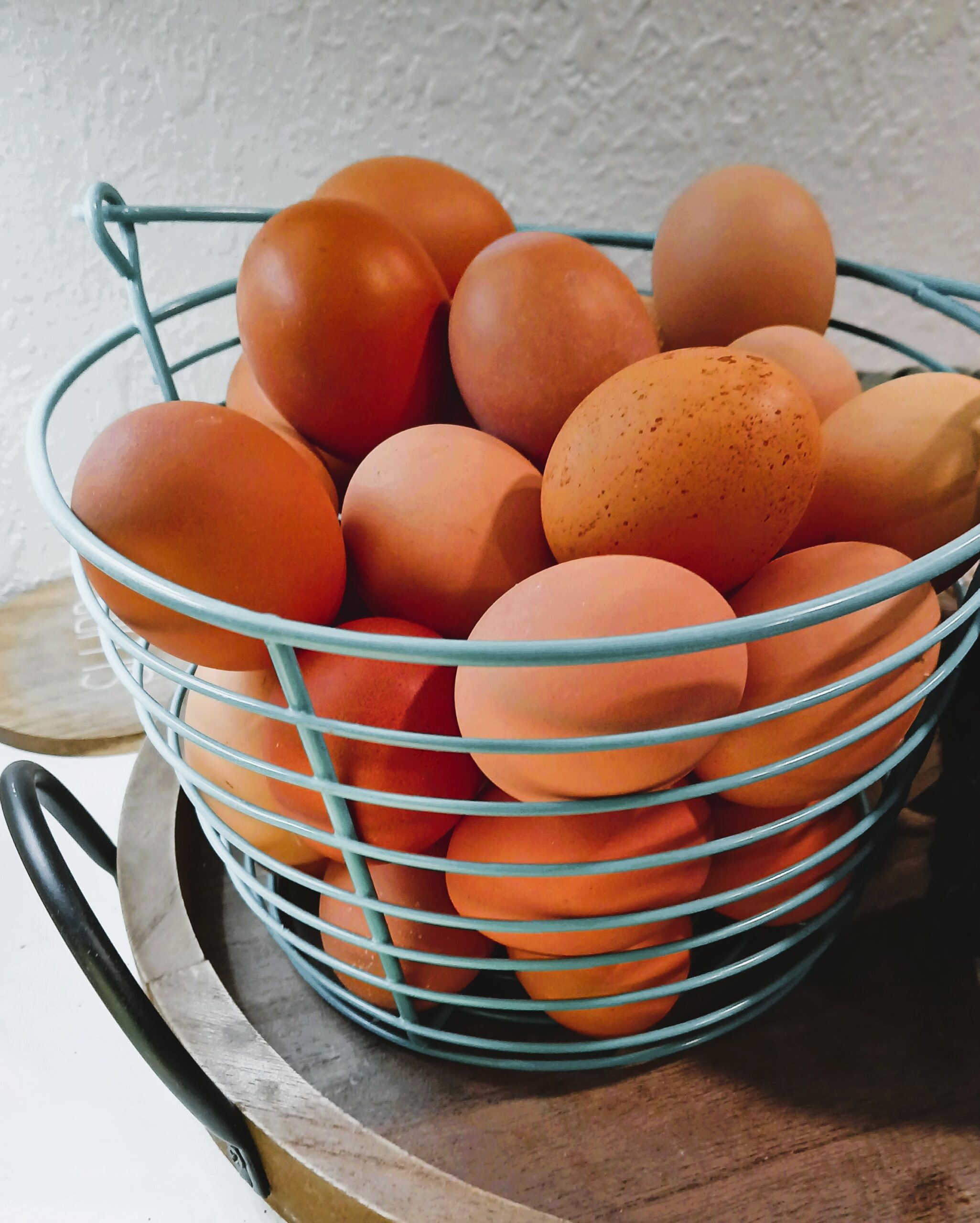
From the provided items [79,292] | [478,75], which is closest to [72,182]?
[79,292]

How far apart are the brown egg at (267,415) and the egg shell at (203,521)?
0.10 feet

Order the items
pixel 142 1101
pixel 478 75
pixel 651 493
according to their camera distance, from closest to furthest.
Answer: pixel 651 493 → pixel 142 1101 → pixel 478 75

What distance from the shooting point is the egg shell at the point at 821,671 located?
0.76 feet

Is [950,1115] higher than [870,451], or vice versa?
[870,451]

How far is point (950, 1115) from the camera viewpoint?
0.27 metres

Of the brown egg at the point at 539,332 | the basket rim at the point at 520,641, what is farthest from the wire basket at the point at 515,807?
the brown egg at the point at 539,332

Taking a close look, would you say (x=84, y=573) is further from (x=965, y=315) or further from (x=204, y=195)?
(x=204, y=195)

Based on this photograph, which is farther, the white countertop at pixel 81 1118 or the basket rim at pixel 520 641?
the white countertop at pixel 81 1118

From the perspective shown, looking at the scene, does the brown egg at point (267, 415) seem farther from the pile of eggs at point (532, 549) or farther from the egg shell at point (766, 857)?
the egg shell at point (766, 857)

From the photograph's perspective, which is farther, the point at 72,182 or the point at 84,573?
the point at 72,182

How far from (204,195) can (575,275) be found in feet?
1.47

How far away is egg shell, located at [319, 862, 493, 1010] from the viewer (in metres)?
0.28

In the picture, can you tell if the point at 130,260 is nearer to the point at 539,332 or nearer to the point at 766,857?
the point at 539,332

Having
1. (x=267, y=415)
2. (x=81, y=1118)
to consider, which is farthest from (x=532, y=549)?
(x=81, y=1118)
